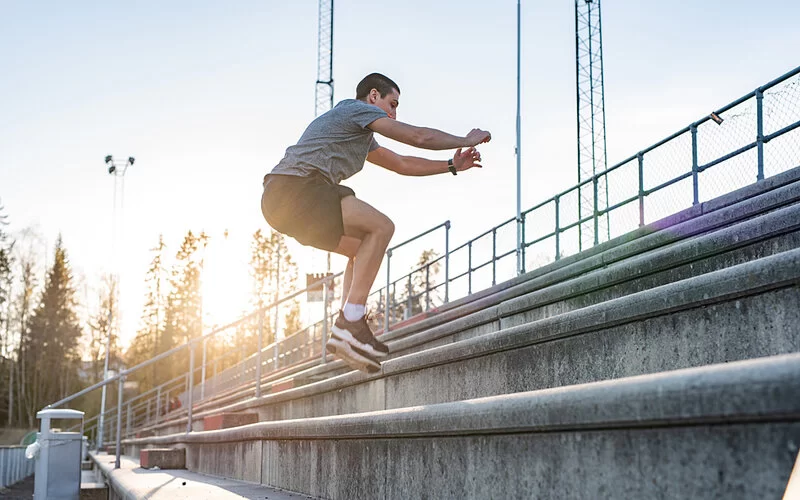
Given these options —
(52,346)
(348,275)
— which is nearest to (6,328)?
(52,346)

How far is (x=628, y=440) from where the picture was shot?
1688mm

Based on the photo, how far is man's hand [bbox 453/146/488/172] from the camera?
3980 millimetres

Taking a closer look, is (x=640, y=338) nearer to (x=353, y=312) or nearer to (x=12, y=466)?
(x=353, y=312)

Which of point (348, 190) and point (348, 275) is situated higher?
point (348, 190)

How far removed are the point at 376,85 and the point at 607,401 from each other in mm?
2624

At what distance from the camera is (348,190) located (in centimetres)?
380

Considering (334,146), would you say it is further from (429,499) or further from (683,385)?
(683,385)

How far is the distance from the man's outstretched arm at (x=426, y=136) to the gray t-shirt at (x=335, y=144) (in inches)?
4.2

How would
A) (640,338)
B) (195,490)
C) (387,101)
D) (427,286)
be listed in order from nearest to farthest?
1. (640,338)
2. (387,101)
3. (195,490)
4. (427,286)

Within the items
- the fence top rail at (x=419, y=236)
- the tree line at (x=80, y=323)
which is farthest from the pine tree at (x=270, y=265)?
the fence top rail at (x=419, y=236)

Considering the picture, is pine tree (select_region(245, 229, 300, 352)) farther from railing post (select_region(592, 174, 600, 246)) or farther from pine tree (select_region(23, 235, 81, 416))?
railing post (select_region(592, 174, 600, 246))

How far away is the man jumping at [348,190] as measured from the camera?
368 cm

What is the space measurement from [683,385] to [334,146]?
2.57 metres

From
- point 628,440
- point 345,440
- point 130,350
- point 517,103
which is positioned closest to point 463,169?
point 345,440
